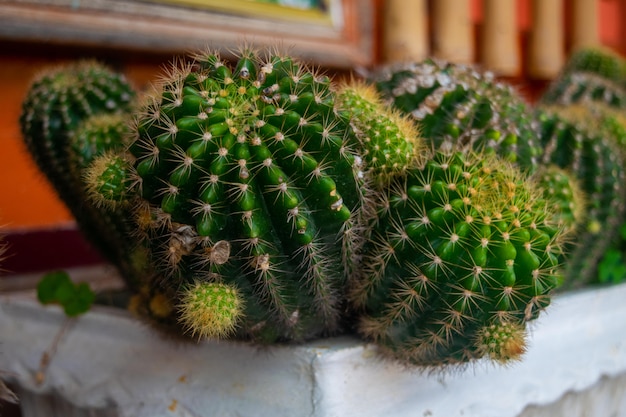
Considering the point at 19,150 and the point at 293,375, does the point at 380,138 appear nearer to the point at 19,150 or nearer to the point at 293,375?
the point at 293,375

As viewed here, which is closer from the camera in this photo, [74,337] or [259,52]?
[259,52]

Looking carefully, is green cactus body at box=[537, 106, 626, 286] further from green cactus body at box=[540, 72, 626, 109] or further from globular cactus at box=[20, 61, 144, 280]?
globular cactus at box=[20, 61, 144, 280]

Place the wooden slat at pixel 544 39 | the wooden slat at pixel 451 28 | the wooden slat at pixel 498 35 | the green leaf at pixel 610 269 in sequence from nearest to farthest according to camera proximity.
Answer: the green leaf at pixel 610 269, the wooden slat at pixel 451 28, the wooden slat at pixel 498 35, the wooden slat at pixel 544 39

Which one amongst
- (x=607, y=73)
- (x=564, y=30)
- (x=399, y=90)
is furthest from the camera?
(x=564, y=30)

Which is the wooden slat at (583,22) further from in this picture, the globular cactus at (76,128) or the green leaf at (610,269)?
the globular cactus at (76,128)

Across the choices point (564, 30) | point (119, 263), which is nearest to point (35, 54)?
point (119, 263)

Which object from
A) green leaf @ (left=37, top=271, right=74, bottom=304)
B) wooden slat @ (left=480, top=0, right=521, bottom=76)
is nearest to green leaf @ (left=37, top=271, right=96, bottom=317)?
green leaf @ (left=37, top=271, right=74, bottom=304)

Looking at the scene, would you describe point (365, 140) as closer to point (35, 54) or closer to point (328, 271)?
point (328, 271)

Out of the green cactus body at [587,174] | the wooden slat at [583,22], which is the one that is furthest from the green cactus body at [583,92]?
the wooden slat at [583,22]
